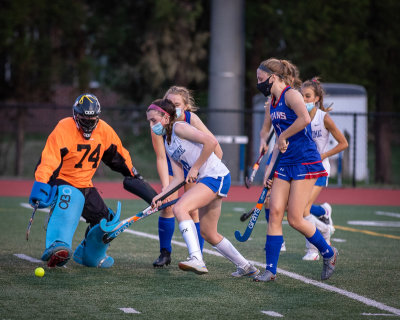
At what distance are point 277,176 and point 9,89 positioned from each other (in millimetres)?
16625

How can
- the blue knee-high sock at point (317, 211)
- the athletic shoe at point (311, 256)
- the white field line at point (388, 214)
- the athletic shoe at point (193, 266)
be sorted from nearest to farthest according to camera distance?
the athletic shoe at point (193, 266) < the athletic shoe at point (311, 256) < the blue knee-high sock at point (317, 211) < the white field line at point (388, 214)

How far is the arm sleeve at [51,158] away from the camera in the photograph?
695 cm

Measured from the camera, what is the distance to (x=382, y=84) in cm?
2258

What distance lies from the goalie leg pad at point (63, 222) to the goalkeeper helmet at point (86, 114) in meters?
0.57

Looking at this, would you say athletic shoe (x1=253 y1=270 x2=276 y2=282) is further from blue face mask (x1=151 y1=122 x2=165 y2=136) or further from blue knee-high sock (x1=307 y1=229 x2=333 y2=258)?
blue face mask (x1=151 y1=122 x2=165 y2=136)

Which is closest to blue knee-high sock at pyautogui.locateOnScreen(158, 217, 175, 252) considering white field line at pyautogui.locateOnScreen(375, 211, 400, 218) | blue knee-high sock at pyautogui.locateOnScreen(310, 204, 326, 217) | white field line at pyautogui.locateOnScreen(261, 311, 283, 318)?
blue knee-high sock at pyautogui.locateOnScreen(310, 204, 326, 217)

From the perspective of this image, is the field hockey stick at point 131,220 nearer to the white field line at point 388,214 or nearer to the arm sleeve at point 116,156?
the arm sleeve at point 116,156

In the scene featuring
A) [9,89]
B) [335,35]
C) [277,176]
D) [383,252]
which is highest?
[335,35]

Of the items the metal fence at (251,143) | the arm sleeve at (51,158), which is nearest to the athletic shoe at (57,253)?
the arm sleeve at (51,158)

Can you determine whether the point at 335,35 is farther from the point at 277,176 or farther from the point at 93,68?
the point at 277,176

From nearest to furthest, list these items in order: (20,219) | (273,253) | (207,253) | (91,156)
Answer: (273,253) < (91,156) < (207,253) < (20,219)

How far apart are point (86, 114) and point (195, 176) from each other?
1.31 metres

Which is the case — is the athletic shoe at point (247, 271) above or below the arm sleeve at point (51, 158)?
below

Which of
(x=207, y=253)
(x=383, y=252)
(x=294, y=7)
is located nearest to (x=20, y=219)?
(x=207, y=253)
